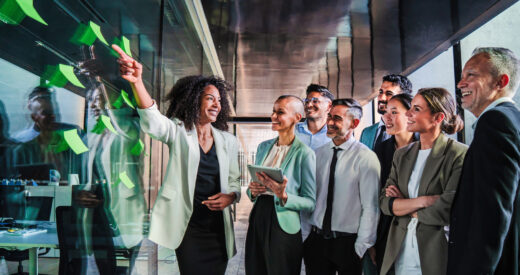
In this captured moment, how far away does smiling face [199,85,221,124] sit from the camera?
1.95 m

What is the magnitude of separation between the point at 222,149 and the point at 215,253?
542 mm

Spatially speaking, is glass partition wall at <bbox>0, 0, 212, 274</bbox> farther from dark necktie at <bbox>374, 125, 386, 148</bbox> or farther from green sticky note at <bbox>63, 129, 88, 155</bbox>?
dark necktie at <bbox>374, 125, 386, 148</bbox>

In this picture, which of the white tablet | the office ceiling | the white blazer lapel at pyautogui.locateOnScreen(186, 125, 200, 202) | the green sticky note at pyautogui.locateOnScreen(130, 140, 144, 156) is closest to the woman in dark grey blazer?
the white tablet

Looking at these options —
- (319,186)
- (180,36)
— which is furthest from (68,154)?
(180,36)

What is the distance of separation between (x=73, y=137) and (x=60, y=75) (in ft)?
0.80

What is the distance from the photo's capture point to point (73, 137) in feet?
4.54

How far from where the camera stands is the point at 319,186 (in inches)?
81.0

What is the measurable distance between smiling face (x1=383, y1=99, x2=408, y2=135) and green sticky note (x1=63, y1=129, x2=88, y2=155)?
1.72 m

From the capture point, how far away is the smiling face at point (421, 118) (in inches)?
70.7

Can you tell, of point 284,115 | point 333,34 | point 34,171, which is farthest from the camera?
point 333,34

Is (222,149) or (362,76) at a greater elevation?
(362,76)

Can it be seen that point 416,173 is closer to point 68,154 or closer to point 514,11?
point 68,154

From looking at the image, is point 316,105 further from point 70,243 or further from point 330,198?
point 70,243

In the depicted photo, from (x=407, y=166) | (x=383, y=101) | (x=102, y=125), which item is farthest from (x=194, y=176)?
(x=383, y=101)
